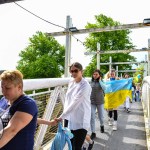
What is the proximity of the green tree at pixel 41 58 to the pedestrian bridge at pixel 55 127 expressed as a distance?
3537cm

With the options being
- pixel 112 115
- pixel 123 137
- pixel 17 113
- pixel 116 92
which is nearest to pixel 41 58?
pixel 116 92

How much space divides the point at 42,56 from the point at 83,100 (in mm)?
42057

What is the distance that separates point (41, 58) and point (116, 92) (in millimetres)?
36790

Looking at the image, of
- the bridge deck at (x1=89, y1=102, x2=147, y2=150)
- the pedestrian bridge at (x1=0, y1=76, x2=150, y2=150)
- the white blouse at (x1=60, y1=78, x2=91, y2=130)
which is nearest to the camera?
the pedestrian bridge at (x1=0, y1=76, x2=150, y2=150)

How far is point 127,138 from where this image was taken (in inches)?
257

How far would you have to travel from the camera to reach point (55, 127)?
5285 millimetres

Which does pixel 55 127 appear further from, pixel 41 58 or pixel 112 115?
pixel 41 58

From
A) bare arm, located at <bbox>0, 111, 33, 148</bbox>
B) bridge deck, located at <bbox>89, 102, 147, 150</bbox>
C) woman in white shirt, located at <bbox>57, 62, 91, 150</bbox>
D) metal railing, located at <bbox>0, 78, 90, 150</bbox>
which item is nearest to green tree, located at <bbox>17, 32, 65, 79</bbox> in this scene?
bridge deck, located at <bbox>89, 102, 147, 150</bbox>

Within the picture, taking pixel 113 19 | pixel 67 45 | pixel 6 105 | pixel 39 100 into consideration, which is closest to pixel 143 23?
pixel 67 45

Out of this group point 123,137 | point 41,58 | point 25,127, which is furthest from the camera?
point 41,58

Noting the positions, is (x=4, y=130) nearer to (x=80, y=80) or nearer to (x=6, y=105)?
(x=6, y=105)

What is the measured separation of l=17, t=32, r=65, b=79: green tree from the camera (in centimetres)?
4456

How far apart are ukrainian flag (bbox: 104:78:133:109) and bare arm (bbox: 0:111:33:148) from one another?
6.45 meters

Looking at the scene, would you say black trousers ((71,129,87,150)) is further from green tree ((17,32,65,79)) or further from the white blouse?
green tree ((17,32,65,79))
